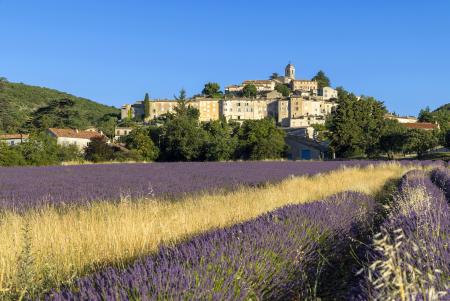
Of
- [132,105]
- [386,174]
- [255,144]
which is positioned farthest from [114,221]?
[132,105]

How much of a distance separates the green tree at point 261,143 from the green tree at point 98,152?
17618 mm

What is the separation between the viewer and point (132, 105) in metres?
164

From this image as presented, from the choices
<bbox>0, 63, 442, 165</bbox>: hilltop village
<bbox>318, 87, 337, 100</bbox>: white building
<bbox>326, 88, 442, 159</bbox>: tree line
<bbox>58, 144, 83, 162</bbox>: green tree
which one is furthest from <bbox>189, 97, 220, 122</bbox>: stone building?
<bbox>58, 144, 83, 162</bbox>: green tree

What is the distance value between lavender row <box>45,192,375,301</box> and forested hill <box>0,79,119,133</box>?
72836mm

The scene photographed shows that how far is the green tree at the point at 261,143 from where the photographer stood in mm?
59250

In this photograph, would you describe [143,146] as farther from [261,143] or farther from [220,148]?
[261,143]

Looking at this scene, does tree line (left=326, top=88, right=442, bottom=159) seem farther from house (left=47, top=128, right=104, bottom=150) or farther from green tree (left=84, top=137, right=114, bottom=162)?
house (left=47, top=128, right=104, bottom=150)

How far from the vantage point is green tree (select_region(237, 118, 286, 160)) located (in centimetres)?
5925

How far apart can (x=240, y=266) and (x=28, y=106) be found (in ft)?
516

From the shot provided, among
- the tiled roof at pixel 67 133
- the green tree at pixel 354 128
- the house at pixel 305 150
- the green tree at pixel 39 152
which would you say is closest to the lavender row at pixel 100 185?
the green tree at pixel 39 152

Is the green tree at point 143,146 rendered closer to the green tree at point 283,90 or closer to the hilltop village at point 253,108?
the hilltop village at point 253,108

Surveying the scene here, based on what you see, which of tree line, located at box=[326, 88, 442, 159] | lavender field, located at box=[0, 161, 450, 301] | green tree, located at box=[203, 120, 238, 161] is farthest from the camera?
green tree, located at box=[203, 120, 238, 161]

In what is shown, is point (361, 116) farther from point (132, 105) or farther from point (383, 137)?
point (132, 105)

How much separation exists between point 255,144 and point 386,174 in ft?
120
